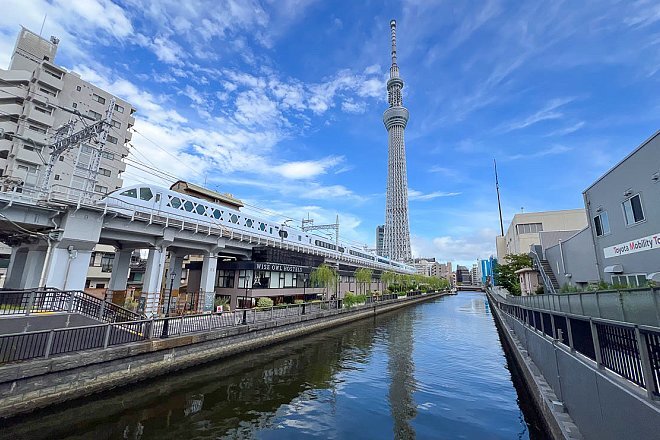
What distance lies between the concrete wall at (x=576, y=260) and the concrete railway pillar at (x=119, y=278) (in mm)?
36498

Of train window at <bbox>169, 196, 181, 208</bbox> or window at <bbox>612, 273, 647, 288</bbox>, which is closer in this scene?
window at <bbox>612, 273, 647, 288</bbox>

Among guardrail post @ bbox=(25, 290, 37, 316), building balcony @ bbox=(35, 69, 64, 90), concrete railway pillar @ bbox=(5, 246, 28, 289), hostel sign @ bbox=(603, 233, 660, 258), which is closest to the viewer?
guardrail post @ bbox=(25, 290, 37, 316)

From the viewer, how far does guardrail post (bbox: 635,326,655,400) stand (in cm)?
381

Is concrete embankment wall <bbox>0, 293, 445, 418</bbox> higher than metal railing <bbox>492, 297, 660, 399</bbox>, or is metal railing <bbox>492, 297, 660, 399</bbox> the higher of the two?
metal railing <bbox>492, 297, 660, 399</bbox>

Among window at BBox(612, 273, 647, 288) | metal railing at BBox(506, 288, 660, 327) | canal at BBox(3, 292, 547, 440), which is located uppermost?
window at BBox(612, 273, 647, 288)

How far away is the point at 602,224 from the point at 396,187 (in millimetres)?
117121

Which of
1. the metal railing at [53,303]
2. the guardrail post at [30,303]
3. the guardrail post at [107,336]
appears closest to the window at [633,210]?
the guardrail post at [107,336]

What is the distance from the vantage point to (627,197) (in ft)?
52.7

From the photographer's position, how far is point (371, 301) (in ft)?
144

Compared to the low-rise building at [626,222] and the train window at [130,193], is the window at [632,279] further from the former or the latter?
the train window at [130,193]

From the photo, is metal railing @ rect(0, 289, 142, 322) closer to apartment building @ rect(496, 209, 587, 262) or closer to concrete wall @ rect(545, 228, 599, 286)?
concrete wall @ rect(545, 228, 599, 286)

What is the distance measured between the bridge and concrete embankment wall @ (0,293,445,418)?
358 inches

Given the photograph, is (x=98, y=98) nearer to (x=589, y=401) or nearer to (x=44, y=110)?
(x=44, y=110)

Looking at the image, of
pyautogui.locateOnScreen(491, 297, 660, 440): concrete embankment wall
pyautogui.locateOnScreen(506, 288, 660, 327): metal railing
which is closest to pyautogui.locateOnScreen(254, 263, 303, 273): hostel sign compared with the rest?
pyautogui.locateOnScreen(491, 297, 660, 440): concrete embankment wall
